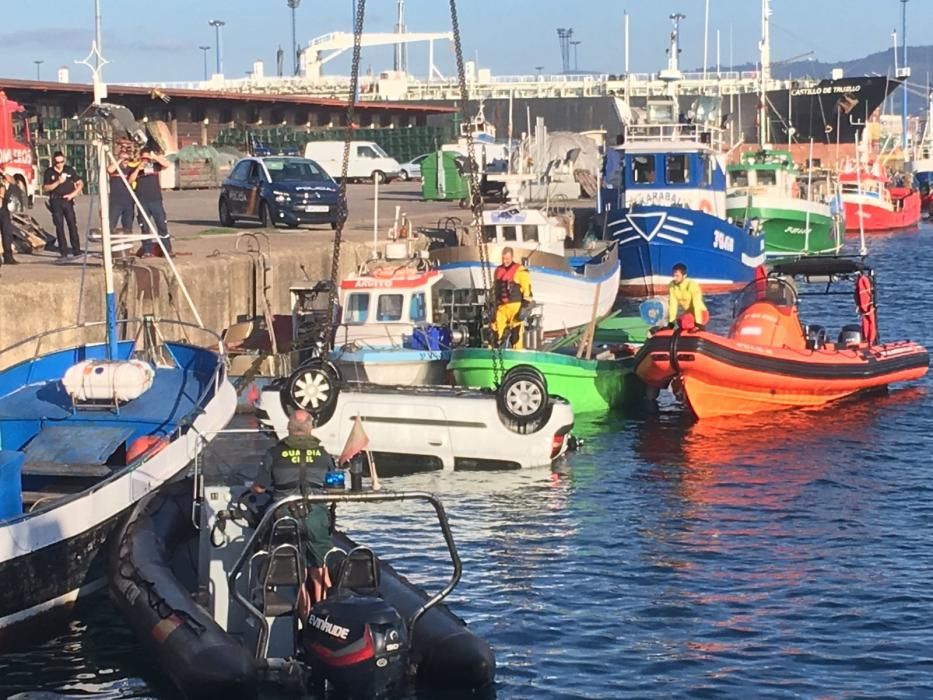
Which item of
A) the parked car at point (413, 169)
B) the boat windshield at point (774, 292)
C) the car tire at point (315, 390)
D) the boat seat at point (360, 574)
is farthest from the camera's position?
the parked car at point (413, 169)

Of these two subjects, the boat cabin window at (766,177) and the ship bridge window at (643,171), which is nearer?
the ship bridge window at (643,171)

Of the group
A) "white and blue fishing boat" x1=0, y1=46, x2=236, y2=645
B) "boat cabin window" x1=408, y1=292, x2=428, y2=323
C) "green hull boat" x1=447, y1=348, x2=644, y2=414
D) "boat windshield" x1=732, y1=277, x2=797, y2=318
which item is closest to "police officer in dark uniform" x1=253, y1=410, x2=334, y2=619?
"white and blue fishing boat" x1=0, y1=46, x2=236, y2=645

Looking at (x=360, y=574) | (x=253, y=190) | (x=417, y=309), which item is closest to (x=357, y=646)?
(x=360, y=574)

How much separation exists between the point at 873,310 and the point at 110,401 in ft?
41.3

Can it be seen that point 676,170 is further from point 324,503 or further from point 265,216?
point 324,503

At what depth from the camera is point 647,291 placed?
122 ft

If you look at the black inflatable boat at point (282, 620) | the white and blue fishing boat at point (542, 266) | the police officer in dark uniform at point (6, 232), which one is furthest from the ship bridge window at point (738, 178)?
the black inflatable boat at point (282, 620)

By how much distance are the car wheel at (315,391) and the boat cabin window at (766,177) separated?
31.6m

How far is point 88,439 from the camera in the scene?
1532 cm

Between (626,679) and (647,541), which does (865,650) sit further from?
(647,541)

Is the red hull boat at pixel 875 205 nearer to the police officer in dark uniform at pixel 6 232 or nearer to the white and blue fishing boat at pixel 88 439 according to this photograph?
the police officer in dark uniform at pixel 6 232

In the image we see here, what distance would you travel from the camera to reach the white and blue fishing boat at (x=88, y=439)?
43.0 feet

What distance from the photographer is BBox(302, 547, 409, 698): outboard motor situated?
1083cm

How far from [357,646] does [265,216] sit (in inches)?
899
